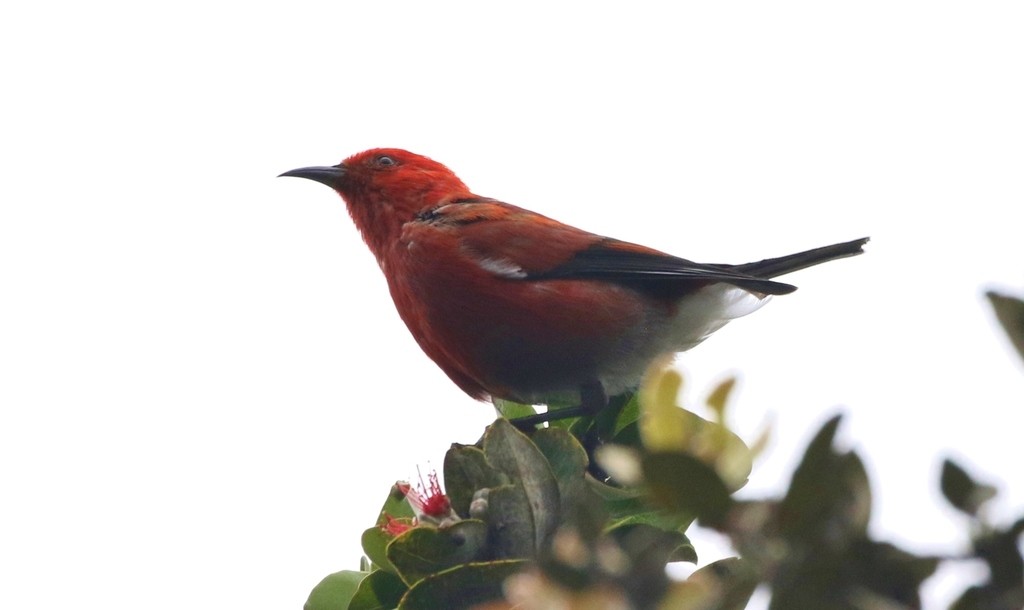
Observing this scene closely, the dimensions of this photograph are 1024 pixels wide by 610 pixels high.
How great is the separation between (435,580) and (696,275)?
9.47 feet

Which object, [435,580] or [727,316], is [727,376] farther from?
[727,316]

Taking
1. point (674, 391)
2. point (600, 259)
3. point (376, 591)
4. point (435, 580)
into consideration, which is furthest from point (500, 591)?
point (600, 259)

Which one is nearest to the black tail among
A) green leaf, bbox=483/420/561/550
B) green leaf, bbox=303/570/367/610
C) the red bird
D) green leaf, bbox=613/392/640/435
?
the red bird

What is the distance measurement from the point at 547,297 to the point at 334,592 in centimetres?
224

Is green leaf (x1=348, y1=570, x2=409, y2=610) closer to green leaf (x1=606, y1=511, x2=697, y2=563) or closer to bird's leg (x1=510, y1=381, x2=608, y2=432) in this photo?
green leaf (x1=606, y1=511, x2=697, y2=563)

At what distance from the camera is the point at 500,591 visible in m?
2.73

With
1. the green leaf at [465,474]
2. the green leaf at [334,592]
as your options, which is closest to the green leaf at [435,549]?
the green leaf at [465,474]

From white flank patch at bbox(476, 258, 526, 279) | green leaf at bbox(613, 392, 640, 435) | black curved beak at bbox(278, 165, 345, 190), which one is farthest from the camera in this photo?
black curved beak at bbox(278, 165, 345, 190)

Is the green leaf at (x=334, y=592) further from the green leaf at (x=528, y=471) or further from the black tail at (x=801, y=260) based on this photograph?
the black tail at (x=801, y=260)

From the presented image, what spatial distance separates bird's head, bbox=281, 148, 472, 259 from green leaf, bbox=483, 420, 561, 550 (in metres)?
2.87

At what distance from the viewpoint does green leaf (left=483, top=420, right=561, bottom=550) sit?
3.01 meters

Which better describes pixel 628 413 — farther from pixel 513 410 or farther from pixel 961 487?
pixel 961 487

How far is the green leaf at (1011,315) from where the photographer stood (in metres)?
1.29

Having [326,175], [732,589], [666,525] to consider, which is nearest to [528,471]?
[666,525]
